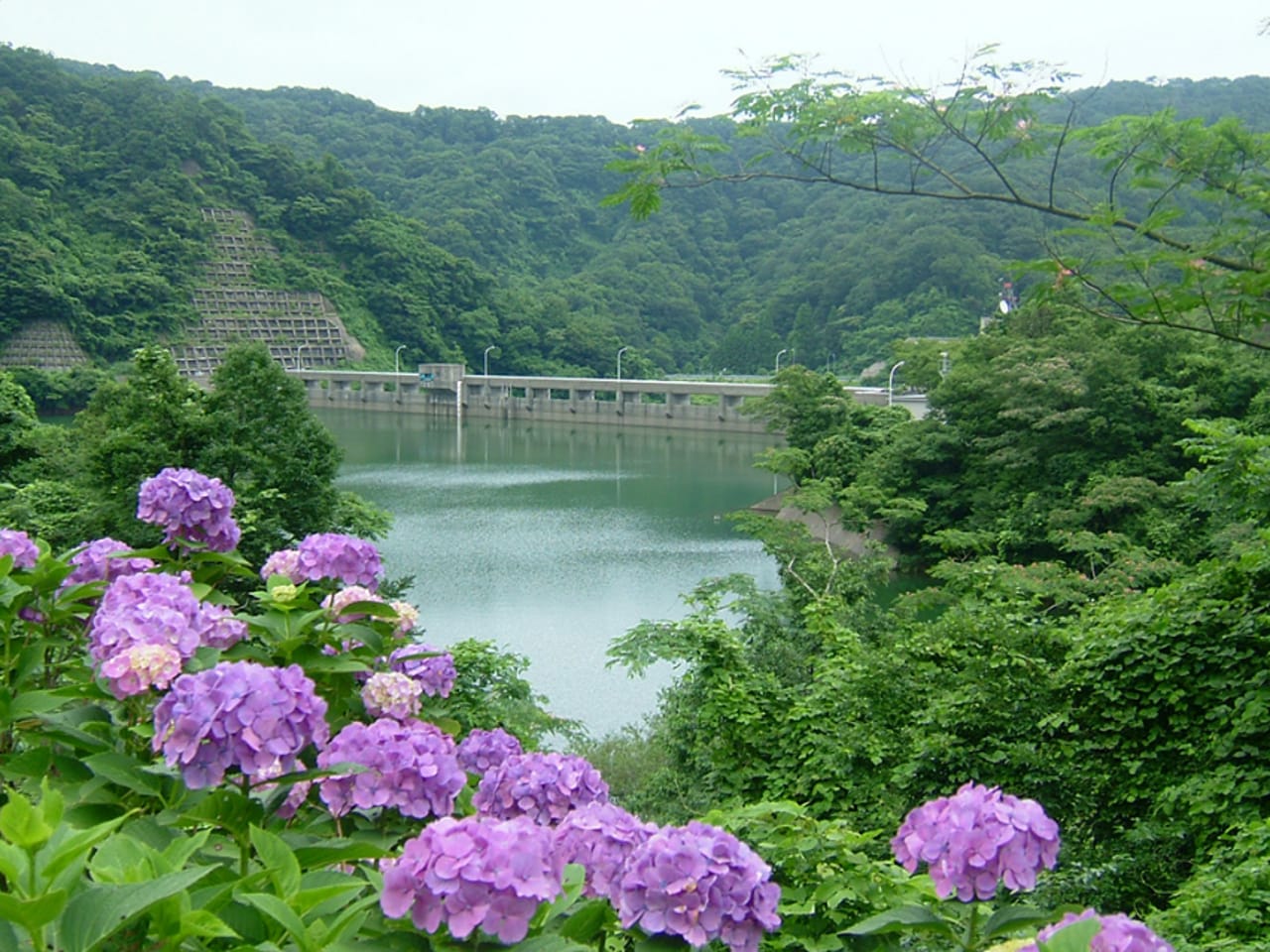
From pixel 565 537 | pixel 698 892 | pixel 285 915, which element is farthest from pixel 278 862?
pixel 565 537

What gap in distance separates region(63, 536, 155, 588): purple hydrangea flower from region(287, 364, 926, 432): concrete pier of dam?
104 feet

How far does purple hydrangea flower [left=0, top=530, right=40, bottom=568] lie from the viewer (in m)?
1.84

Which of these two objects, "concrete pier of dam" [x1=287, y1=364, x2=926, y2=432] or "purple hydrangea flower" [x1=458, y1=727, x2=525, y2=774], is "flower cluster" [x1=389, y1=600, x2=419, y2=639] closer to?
"purple hydrangea flower" [x1=458, y1=727, x2=525, y2=774]

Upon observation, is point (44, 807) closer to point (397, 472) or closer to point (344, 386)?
point (397, 472)

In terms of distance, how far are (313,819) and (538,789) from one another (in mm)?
316

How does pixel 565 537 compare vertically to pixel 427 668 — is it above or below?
below

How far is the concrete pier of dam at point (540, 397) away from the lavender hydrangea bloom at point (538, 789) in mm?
32212

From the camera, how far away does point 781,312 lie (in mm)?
46062

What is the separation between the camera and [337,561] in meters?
1.88

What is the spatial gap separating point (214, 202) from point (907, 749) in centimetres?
4644

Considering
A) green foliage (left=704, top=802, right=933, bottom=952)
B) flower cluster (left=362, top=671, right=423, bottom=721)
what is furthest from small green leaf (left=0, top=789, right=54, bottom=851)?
green foliage (left=704, top=802, right=933, bottom=952)

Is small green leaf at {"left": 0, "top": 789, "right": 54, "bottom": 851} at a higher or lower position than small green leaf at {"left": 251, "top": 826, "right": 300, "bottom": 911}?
higher

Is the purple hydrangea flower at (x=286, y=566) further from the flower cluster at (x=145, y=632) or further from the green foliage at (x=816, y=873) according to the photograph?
the green foliage at (x=816, y=873)

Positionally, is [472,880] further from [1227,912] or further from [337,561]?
[1227,912]
